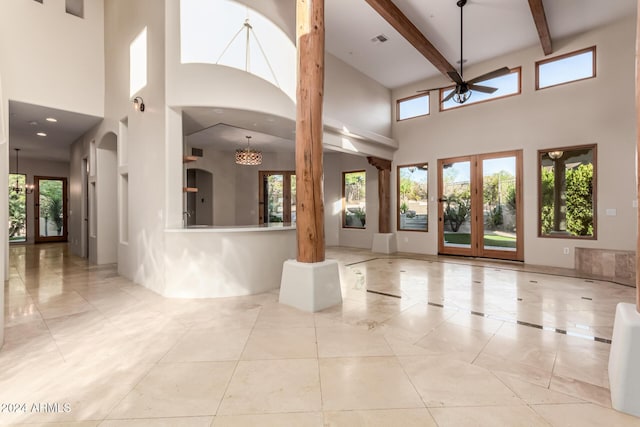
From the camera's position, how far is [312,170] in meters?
3.48

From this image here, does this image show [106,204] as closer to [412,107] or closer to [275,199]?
[275,199]

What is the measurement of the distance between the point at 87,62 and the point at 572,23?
889 cm

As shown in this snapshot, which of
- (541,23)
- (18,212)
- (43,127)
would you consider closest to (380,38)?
(541,23)

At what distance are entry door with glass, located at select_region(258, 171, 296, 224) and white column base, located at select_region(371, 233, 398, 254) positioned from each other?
283 centimetres

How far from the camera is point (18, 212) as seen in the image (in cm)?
1023

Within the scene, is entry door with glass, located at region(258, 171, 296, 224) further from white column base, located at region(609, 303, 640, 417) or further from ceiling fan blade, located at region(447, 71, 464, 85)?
white column base, located at region(609, 303, 640, 417)

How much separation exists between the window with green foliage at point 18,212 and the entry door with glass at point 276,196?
8.05 m

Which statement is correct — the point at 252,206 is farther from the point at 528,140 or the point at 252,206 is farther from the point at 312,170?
the point at 528,140

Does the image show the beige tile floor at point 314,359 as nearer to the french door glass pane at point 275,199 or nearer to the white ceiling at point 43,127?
the white ceiling at point 43,127

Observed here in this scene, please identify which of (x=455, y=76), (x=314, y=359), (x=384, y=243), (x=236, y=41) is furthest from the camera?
(x=384, y=243)

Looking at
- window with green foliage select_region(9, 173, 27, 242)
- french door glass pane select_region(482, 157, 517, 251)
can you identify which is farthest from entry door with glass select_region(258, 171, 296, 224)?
window with green foliage select_region(9, 173, 27, 242)

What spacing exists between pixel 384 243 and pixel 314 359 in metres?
6.09

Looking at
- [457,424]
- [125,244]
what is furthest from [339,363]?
[125,244]

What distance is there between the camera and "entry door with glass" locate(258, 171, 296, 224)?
967cm
